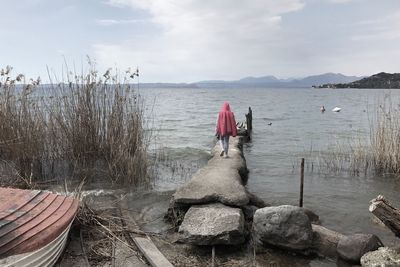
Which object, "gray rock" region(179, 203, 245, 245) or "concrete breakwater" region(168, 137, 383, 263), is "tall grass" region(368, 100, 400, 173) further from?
"gray rock" region(179, 203, 245, 245)

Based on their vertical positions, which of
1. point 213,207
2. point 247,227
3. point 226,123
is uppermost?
point 226,123

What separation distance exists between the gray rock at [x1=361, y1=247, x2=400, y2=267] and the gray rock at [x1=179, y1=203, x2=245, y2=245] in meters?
1.77

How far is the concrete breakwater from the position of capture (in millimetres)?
6023

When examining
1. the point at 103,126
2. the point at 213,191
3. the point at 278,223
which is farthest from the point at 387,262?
the point at 103,126

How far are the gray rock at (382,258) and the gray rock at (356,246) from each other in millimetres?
224

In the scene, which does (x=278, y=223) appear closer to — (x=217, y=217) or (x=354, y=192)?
(x=217, y=217)

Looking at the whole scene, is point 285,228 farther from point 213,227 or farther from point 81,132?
point 81,132

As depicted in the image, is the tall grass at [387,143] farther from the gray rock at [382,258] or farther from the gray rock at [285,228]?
the gray rock at [382,258]

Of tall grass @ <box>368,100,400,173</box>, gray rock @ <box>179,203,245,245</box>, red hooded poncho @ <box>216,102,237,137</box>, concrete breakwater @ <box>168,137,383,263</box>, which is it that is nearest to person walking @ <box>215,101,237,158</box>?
red hooded poncho @ <box>216,102,237,137</box>

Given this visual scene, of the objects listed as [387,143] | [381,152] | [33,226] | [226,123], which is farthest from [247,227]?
[381,152]

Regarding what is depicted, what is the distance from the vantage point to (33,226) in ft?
15.5

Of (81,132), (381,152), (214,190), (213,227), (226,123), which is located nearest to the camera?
(213,227)

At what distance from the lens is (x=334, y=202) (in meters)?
9.46

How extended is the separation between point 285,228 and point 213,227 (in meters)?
1.11
